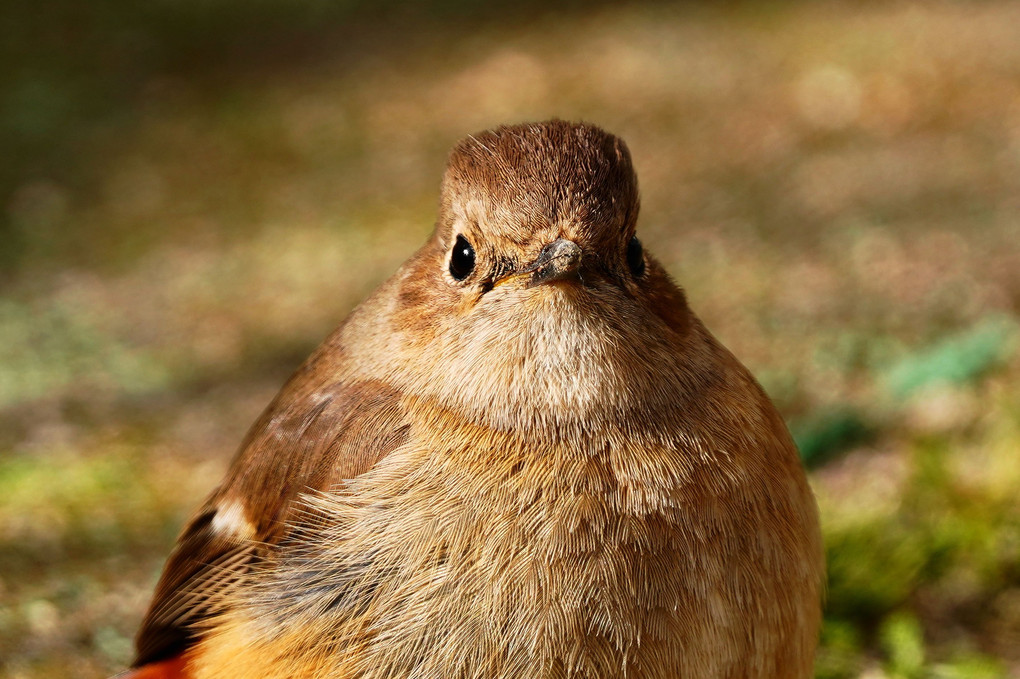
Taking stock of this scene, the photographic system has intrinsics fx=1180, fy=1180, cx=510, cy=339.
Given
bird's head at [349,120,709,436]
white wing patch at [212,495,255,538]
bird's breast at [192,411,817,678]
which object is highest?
bird's head at [349,120,709,436]

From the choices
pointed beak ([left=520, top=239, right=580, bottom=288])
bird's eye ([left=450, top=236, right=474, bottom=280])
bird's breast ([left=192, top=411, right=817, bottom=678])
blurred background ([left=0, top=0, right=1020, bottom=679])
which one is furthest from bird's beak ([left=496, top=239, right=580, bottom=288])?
blurred background ([left=0, top=0, right=1020, bottom=679])

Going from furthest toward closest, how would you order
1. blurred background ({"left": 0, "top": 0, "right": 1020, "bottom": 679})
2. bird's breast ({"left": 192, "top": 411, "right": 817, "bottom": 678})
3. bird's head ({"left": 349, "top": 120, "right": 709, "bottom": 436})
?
blurred background ({"left": 0, "top": 0, "right": 1020, "bottom": 679})
bird's head ({"left": 349, "top": 120, "right": 709, "bottom": 436})
bird's breast ({"left": 192, "top": 411, "right": 817, "bottom": 678})

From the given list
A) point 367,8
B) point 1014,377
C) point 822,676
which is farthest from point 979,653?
point 367,8

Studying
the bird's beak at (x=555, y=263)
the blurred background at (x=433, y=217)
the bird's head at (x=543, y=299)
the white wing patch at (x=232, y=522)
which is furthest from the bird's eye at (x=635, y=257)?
the blurred background at (x=433, y=217)

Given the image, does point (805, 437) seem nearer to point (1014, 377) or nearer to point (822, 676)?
point (1014, 377)

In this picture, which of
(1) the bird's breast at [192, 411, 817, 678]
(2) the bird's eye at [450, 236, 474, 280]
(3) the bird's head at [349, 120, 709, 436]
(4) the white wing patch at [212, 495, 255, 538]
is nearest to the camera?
(1) the bird's breast at [192, 411, 817, 678]

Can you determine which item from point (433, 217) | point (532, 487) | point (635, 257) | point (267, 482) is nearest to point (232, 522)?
point (267, 482)

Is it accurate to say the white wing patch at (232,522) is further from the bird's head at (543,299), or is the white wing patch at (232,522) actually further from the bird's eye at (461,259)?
the bird's eye at (461,259)

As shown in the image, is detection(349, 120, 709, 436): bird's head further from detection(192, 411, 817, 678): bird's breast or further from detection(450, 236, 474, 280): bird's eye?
detection(192, 411, 817, 678): bird's breast
